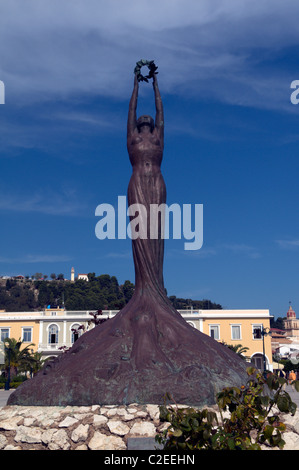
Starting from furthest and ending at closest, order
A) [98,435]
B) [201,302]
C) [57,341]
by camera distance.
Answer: [201,302], [57,341], [98,435]

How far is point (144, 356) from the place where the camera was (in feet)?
24.9

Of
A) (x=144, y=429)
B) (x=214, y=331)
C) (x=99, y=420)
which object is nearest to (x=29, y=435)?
(x=99, y=420)

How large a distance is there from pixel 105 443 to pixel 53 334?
36564 mm

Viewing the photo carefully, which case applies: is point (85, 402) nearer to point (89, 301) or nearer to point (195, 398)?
point (195, 398)

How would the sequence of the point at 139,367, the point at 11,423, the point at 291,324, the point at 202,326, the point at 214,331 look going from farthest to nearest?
the point at 291,324, the point at 214,331, the point at 202,326, the point at 139,367, the point at 11,423

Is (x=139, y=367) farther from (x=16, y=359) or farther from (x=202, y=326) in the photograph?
(x=202, y=326)

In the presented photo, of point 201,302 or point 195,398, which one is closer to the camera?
point 195,398

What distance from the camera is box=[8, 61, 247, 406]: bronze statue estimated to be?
7.06 m

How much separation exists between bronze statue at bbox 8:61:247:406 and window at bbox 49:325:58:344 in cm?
3374

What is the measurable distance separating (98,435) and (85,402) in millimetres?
891

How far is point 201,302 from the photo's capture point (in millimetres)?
95500
